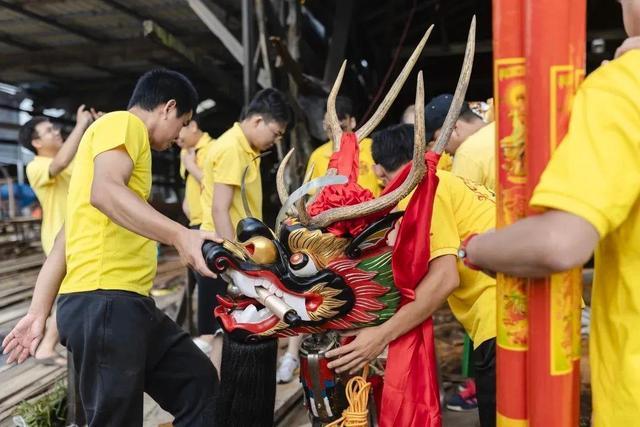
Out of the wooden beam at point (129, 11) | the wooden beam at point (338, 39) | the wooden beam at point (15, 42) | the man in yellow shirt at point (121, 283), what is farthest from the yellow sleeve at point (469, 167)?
the wooden beam at point (15, 42)

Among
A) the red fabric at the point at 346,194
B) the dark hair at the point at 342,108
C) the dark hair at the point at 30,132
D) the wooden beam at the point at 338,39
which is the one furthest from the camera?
the wooden beam at the point at 338,39

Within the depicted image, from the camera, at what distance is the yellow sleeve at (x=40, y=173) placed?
4148 mm

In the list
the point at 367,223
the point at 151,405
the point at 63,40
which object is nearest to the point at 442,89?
the point at 63,40

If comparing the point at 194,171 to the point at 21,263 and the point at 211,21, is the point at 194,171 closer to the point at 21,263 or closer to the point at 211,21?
the point at 211,21

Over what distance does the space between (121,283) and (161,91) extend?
0.76 metres

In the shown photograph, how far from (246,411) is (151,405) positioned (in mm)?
2098

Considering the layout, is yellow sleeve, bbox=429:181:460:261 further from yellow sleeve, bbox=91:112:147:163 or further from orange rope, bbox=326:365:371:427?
yellow sleeve, bbox=91:112:147:163

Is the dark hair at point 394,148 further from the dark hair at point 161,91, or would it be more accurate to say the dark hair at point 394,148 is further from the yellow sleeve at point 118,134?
the yellow sleeve at point 118,134

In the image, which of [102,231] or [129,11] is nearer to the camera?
[102,231]

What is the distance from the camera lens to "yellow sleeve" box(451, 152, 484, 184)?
308cm

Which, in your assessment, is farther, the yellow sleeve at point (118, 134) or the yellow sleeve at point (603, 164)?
the yellow sleeve at point (118, 134)

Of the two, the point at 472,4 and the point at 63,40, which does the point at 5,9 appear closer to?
the point at 63,40

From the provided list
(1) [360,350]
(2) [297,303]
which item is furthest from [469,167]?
(2) [297,303]

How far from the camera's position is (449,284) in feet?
6.25
